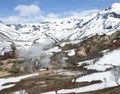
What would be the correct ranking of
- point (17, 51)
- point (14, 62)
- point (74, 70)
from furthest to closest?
point (17, 51)
point (14, 62)
point (74, 70)

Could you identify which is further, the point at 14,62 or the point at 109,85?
the point at 14,62

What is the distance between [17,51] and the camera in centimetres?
19362

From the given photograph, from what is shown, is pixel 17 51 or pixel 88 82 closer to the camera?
pixel 88 82

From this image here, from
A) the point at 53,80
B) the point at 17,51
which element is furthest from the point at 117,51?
the point at 17,51

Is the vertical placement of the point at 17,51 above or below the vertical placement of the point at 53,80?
above

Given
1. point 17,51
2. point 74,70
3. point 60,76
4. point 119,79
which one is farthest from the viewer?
point 17,51

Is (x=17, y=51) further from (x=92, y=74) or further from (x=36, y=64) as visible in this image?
(x=92, y=74)

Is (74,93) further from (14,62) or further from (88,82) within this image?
(14,62)

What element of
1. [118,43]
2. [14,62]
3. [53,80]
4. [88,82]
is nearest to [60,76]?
[53,80]

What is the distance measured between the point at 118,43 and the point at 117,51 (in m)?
20.7

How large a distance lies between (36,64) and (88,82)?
55.4m

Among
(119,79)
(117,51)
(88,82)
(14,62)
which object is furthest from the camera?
(14,62)

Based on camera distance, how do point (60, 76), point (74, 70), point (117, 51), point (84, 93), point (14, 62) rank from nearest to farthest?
point (84, 93) < point (60, 76) < point (74, 70) < point (117, 51) < point (14, 62)

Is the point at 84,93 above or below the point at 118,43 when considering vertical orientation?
below
